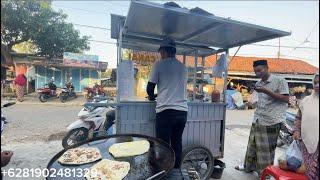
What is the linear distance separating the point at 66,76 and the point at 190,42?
17.2 meters

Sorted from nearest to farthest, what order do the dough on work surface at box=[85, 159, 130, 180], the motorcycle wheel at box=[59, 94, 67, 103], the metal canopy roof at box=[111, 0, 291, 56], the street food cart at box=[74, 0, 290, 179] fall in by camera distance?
the dough on work surface at box=[85, 159, 130, 180]
the metal canopy roof at box=[111, 0, 291, 56]
the street food cart at box=[74, 0, 290, 179]
the motorcycle wheel at box=[59, 94, 67, 103]

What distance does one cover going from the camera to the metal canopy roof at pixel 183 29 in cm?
Result: 302

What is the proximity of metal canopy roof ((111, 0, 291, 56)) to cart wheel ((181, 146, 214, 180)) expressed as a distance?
5.64 feet

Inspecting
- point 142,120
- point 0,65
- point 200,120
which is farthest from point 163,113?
point 0,65

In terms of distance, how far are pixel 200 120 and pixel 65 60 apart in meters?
16.6

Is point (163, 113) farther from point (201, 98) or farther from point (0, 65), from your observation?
point (0, 65)

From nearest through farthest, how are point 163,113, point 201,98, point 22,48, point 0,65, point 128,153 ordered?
point 0,65
point 128,153
point 163,113
point 201,98
point 22,48

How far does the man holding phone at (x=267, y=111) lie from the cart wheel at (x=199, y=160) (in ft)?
2.40

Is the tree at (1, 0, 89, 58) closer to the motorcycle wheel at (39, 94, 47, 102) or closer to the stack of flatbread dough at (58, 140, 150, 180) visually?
the motorcycle wheel at (39, 94, 47, 102)

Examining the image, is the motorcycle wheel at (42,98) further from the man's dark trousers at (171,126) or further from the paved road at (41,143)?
the man's dark trousers at (171,126)

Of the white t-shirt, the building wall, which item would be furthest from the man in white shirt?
the building wall

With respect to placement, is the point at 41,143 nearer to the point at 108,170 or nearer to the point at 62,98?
the point at 108,170

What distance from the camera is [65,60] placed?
18.5 metres

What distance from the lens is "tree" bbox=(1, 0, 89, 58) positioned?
49.6ft
